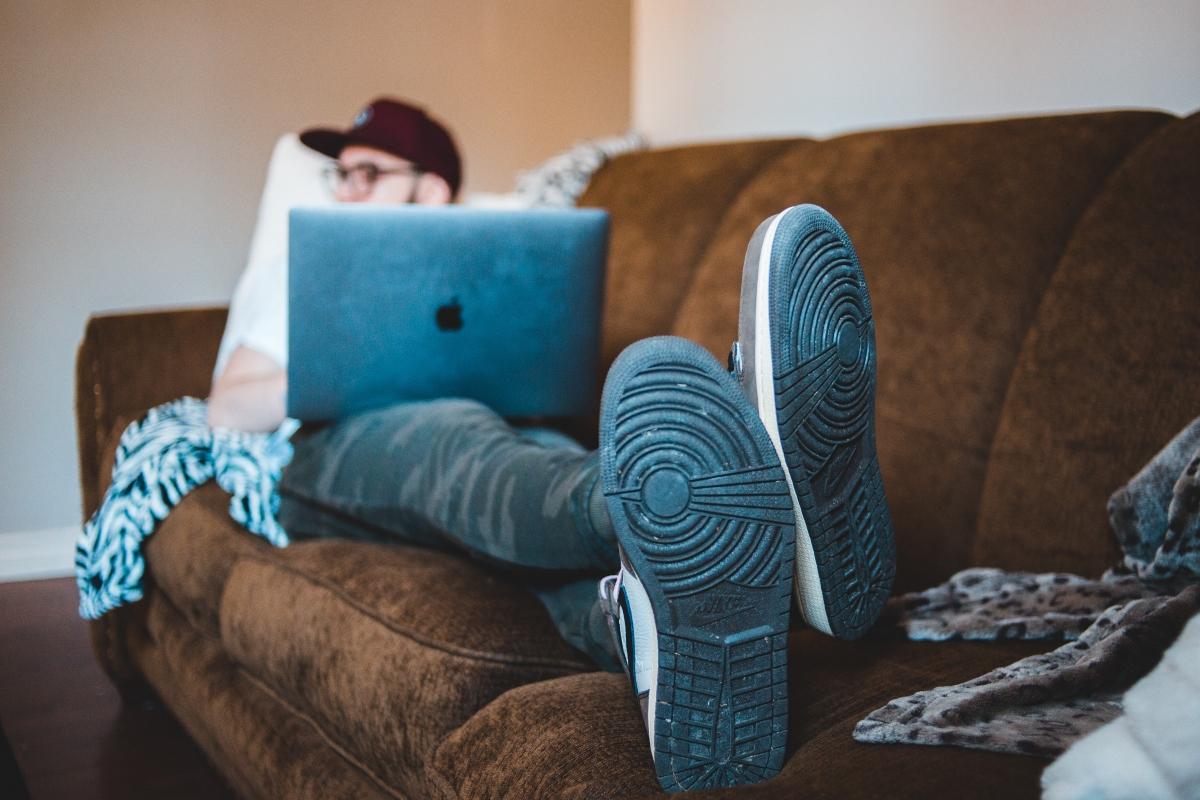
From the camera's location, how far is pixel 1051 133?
4.75 feet

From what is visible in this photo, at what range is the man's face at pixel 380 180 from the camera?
1.93 meters

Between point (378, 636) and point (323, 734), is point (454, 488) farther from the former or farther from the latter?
point (323, 734)

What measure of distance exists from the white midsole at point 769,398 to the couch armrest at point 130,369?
4.80 feet

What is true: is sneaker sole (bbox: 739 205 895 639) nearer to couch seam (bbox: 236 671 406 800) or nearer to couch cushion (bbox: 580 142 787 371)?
couch seam (bbox: 236 671 406 800)

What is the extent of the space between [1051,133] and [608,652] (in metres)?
0.92

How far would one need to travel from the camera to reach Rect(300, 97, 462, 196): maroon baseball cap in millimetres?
1905

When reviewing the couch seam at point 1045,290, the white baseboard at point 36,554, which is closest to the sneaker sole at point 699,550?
the couch seam at point 1045,290

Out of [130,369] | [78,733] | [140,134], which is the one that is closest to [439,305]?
[130,369]

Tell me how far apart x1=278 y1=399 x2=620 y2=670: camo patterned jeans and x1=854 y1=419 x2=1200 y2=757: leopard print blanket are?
0.30m

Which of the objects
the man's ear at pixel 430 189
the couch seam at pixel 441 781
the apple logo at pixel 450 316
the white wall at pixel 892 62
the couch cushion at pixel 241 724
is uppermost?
the white wall at pixel 892 62

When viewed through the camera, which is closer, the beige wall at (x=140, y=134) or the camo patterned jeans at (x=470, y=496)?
the camo patterned jeans at (x=470, y=496)

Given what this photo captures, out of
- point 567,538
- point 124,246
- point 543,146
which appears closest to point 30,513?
point 124,246

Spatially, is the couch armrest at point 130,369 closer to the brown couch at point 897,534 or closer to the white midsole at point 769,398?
the brown couch at point 897,534

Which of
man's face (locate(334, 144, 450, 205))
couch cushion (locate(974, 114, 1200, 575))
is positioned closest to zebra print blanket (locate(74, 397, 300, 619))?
man's face (locate(334, 144, 450, 205))
